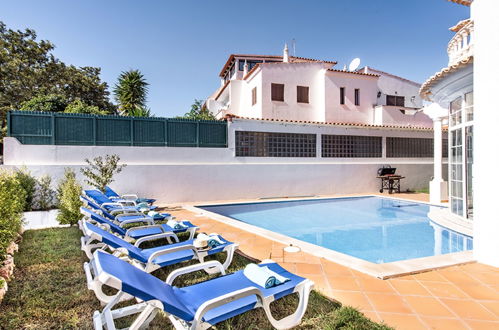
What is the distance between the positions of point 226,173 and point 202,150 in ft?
5.72

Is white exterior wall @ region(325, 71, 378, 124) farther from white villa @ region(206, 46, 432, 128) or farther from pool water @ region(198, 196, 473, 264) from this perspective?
pool water @ region(198, 196, 473, 264)

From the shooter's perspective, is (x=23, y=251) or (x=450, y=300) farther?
(x=23, y=251)

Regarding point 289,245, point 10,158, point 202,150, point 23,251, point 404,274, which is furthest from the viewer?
point 202,150

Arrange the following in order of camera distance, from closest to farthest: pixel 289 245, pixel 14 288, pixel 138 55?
pixel 14 288 < pixel 289 245 < pixel 138 55

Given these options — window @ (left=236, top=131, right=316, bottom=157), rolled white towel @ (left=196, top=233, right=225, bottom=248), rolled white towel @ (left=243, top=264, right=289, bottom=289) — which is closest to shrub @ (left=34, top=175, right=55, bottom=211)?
window @ (left=236, top=131, right=316, bottom=157)

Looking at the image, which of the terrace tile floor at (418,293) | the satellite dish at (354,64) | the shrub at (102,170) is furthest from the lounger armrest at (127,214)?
the satellite dish at (354,64)

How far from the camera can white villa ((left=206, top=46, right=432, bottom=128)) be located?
58.1ft

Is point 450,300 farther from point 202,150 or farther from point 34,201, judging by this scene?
point 34,201

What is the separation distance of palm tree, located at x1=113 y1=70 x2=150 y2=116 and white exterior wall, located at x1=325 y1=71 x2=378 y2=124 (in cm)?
1697

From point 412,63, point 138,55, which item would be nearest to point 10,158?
point 138,55

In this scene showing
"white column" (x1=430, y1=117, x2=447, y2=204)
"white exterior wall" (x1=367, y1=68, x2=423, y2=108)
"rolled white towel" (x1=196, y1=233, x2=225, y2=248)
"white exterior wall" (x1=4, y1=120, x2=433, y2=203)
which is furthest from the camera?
"white exterior wall" (x1=367, y1=68, x2=423, y2=108)

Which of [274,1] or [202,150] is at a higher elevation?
[274,1]

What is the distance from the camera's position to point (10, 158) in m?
10.8

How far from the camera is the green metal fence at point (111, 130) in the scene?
1108cm
